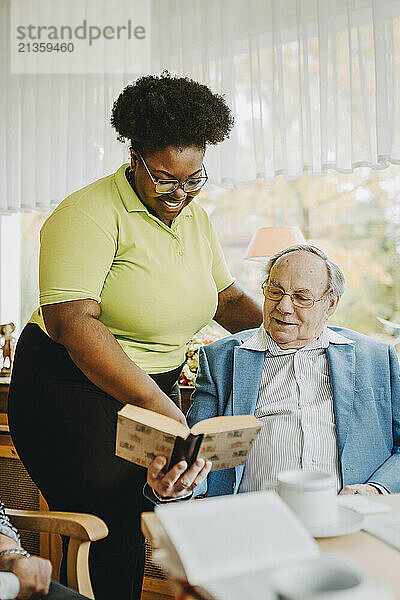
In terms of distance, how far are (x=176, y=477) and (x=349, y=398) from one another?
56 cm

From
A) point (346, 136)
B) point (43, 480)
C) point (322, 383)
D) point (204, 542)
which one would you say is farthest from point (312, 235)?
point (204, 542)

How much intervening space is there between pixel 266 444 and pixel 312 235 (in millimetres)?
2363

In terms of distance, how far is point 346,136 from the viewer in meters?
2.65

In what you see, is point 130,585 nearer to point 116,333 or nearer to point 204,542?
point 116,333

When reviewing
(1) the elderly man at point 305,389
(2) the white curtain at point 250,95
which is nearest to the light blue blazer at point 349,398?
(1) the elderly man at point 305,389

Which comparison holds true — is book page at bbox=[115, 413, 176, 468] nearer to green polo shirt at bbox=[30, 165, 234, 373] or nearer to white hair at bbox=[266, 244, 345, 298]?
green polo shirt at bbox=[30, 165, 234, 373]

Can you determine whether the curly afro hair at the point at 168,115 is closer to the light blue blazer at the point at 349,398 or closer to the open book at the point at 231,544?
the light blue blazer at the point at 349,398

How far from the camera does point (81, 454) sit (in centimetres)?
159

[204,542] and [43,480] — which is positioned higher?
[204,542]

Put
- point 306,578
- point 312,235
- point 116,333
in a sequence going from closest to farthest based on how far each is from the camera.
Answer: point 306,578 < point 116,333 < point 312,235

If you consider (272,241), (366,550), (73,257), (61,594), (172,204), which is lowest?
(61,594)

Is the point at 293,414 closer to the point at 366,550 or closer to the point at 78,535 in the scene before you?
the point at 78,535

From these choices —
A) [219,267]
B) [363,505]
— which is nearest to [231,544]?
[363,505]

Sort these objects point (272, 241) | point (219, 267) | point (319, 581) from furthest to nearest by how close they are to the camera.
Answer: point (272, 241), point (219, 267), point (319, 581)
